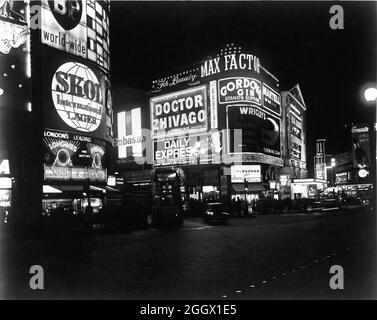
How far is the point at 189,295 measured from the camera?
888 cm

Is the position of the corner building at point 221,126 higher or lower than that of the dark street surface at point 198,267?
higher

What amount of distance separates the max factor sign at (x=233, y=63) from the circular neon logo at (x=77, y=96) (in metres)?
26.9

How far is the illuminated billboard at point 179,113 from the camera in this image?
62562 mm

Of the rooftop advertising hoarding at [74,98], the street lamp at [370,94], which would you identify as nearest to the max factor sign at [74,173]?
the rooftop advertising hoarding at [74,98]

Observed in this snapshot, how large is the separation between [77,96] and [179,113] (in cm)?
3023

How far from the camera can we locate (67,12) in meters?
36.1

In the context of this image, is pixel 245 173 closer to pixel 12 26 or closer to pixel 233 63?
pixel 233 63

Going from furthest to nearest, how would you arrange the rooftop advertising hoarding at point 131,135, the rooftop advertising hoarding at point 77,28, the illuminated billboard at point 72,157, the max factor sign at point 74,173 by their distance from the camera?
the rooftop advertising hoarding at point 131,135
the rooftop advertising hoarding at point 77,28
the illuminated billboard at point 72,157
the max factor sign at point 74,173

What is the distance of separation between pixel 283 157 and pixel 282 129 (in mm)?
4785

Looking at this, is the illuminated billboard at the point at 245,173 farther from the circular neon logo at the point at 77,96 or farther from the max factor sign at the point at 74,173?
the circular neon logo at the point at 77,96

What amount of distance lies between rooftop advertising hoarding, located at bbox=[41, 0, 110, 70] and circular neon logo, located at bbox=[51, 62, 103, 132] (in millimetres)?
1762

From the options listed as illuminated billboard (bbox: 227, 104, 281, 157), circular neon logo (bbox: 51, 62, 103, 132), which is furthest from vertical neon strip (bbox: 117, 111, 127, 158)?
circular neon logo (bbox: 51, 62, 103, 132)
